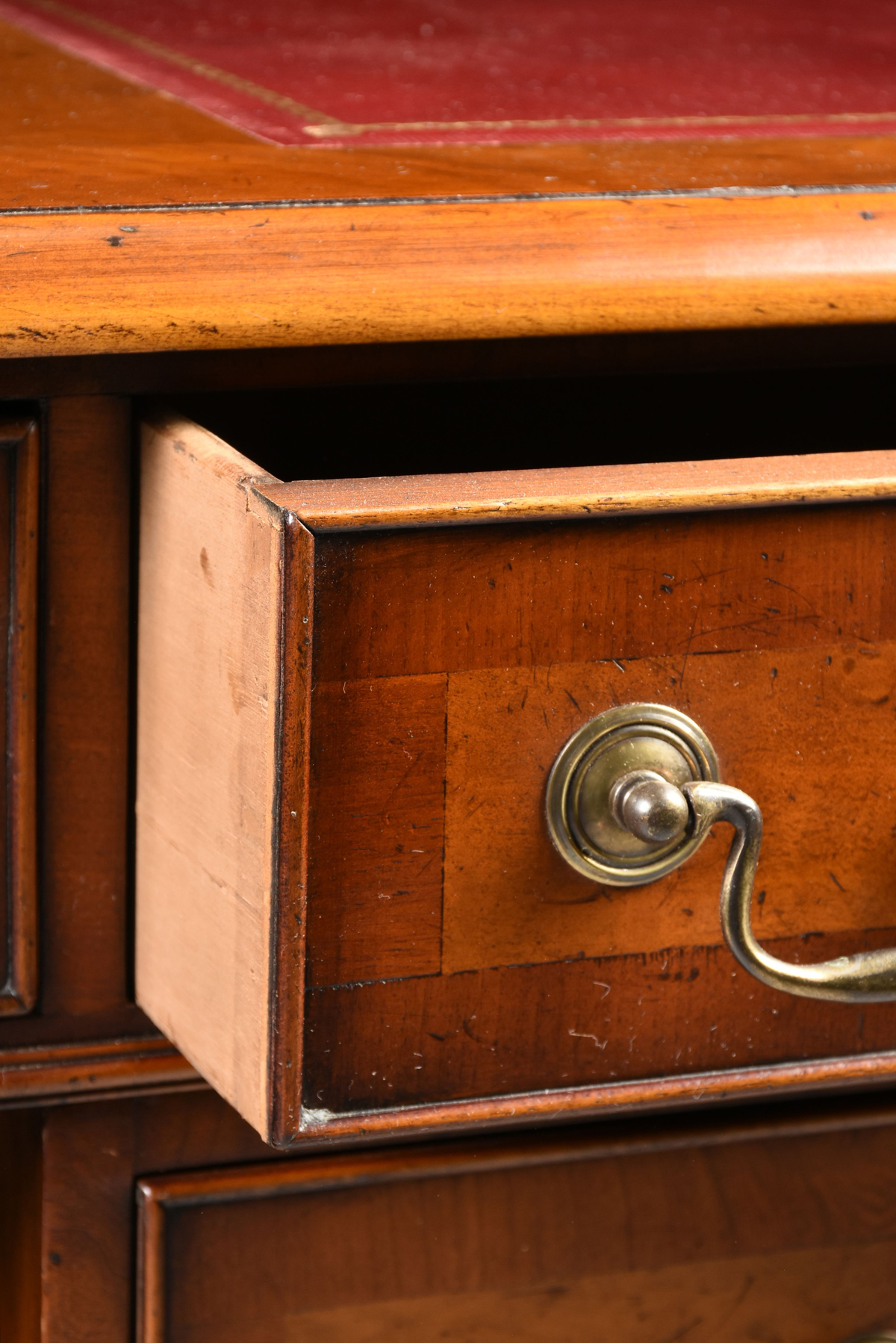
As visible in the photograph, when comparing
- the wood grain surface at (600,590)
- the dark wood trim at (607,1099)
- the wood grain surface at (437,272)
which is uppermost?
the wood grain surface at (437,272)

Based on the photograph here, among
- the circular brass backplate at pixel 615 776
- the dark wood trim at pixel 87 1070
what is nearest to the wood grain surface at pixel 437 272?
the circular brass backplate at pixel 615 776

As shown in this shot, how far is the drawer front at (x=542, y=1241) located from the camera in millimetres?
509

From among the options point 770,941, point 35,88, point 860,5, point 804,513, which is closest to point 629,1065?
point 770,941

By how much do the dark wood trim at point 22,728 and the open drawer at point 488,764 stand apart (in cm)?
3

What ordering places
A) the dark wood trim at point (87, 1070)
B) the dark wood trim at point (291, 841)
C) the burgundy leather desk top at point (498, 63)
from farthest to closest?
the burgundy leather desk top at point (498, 63) → the dark wood trim at point (87, 1070) → the dark wood trim at point (291, 841)

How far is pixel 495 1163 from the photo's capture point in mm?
519

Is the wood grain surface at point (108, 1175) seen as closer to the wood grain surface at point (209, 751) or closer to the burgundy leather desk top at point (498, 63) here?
the wood grain surface at point (209, 751)

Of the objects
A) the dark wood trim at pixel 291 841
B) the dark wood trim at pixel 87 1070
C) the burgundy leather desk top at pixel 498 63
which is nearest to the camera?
the dark wood trim at pixel 291 841

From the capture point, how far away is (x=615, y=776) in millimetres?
409

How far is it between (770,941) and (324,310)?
198 millimetres

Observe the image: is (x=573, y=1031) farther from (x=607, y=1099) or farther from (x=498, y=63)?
(x=498, y=63)

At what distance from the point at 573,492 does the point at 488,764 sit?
7cm

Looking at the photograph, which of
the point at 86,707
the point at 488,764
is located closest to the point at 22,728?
the point at 86,707

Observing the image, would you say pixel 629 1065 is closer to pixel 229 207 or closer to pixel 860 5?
pixel 229 207
